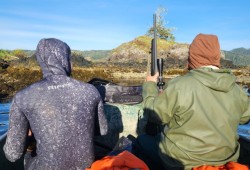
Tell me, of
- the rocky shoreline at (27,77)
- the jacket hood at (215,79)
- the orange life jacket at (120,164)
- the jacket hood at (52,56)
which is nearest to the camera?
the orange life jacket at (120,164)

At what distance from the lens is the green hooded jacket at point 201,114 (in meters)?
3.04

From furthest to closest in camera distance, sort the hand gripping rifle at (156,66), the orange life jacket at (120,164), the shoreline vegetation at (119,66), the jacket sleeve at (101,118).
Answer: the shoreline vegetation at (119,66) < the hand gripping rifle at (156,66) < the jacket sleeve at (101,118) < the orange life jacket at (120,164)

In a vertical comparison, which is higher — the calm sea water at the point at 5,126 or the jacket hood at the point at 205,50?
the jacket hood at the point at 205,50

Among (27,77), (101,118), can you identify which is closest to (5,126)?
(101,118)

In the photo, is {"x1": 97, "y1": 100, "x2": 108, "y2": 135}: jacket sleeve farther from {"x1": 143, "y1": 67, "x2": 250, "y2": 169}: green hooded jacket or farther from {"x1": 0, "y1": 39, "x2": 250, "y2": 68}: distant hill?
{"x1": 0, "y1": 39, "x2": 250, "y2": 68}: distant hill

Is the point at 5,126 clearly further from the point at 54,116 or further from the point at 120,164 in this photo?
the point at 120,164

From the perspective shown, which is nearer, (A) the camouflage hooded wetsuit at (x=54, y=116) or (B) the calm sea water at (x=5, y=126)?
(A) the camouflage hooded wetsuit at (x=54, y=116)

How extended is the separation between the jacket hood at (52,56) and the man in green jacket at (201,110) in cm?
99

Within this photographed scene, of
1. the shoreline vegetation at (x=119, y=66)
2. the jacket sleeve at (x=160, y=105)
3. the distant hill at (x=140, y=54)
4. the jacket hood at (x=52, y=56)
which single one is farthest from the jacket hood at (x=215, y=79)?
the distant hill at (x=140, y=54)

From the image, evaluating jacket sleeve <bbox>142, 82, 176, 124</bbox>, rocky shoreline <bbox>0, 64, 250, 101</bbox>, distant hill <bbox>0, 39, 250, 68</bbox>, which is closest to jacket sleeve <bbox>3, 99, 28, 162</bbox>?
jacket sleeve <bbox>142, 82, 176, 124</bbox>

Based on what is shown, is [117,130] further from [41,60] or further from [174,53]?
[174,53]

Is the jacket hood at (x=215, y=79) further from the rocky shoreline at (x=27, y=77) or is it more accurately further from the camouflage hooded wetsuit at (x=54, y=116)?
the rocky shoreline at (x=27, y=77)

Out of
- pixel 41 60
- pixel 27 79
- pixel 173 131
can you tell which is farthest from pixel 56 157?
pixel 27 79

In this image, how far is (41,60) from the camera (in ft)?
10.7
